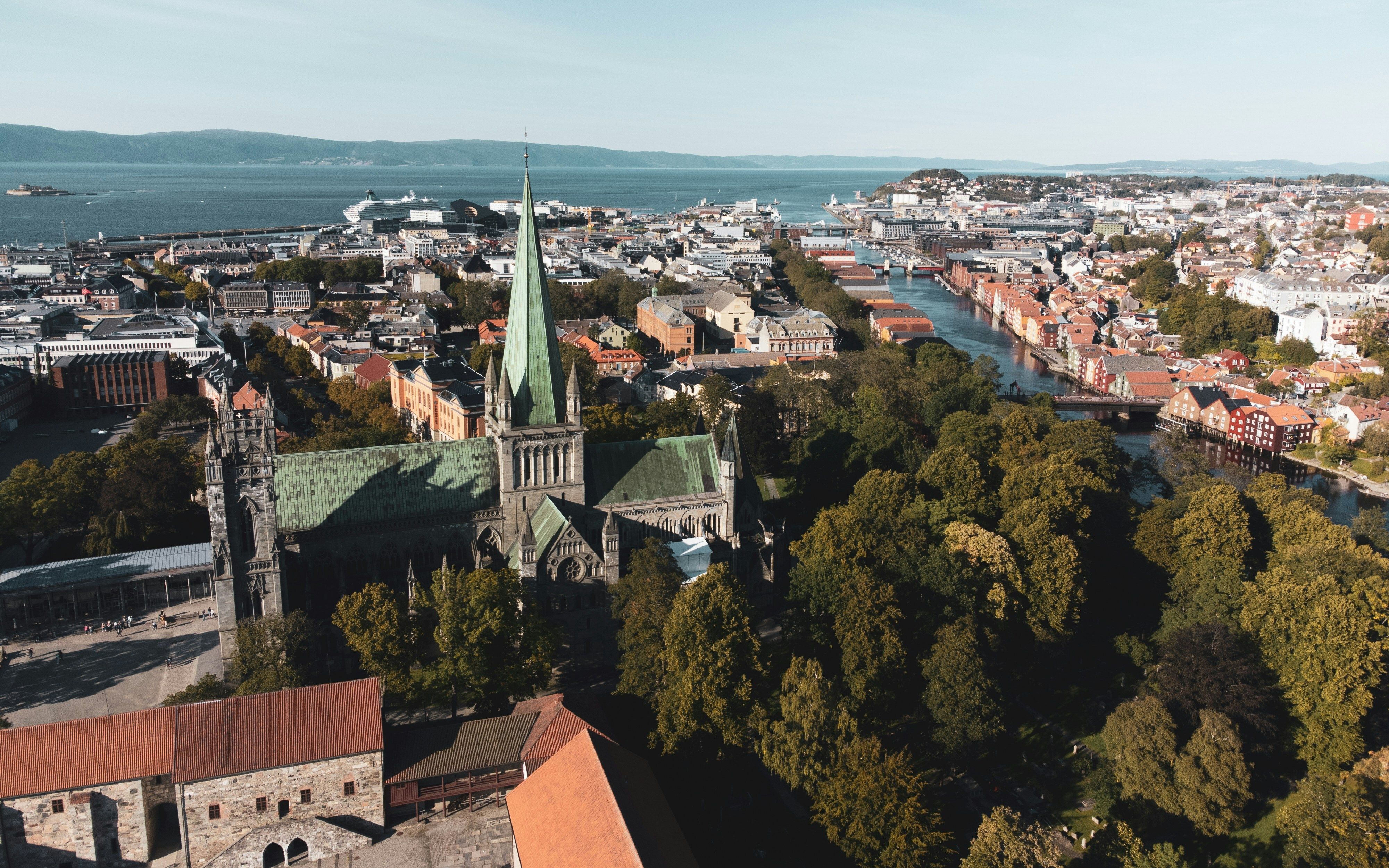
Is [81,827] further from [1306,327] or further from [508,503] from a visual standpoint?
[1306,327]

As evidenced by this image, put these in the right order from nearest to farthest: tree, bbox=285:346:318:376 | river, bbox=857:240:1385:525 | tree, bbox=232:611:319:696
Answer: tree, bbox=232:611:319:696, river, bbox=857:240:1385:525, tree, bbox=285:346:318:376

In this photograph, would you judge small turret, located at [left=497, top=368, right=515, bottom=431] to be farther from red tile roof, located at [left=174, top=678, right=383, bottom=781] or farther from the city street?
the city street

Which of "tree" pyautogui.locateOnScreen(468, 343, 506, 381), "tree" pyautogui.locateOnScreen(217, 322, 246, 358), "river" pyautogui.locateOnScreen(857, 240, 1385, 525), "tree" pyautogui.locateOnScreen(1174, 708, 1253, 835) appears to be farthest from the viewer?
"tree" pyautogui.locateOnScreen(217, 322, 246, 358)

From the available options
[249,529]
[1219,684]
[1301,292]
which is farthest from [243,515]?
[1301,292]

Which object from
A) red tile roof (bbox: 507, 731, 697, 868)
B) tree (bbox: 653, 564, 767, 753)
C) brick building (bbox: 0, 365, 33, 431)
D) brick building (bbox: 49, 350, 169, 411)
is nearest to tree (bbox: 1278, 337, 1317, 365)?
tree (bbox: 653, 564, 767, 753)

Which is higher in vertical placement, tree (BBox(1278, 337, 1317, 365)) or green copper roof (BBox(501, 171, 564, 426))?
green copper roof (BBox(501, 171, 564, 426))

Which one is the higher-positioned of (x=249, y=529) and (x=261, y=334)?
(x=249, y=529)
